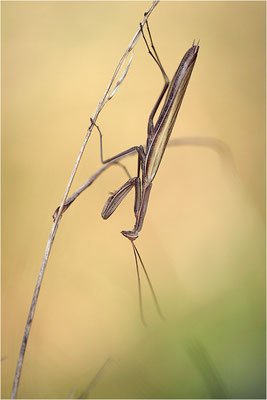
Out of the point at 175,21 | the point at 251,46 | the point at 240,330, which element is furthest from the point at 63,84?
the point at 240,330

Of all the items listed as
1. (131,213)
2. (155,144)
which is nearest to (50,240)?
(155,144)

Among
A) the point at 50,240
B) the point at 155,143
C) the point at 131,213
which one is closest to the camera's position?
the point at 50,240

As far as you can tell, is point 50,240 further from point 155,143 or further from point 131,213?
point 131,213

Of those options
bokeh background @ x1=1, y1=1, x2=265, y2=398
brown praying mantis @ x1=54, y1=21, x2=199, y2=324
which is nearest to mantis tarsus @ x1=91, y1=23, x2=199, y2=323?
brown praying mantis @ x1=54, y1=21, x2=199, y2=324

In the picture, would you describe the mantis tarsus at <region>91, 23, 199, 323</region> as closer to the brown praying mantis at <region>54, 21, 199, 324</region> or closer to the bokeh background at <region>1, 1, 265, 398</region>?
the brown praying mantis at <region>54, 21, 199, 324</region>

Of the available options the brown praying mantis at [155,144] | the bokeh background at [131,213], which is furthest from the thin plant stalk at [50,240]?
the bokeh background at [131,213]

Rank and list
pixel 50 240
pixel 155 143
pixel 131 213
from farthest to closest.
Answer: pixel 131 213 < pixel 155 143 < pixel 50 240

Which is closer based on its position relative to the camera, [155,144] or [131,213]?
[155,144]

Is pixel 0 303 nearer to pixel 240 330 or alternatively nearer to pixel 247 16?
pixel 240 330
